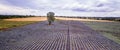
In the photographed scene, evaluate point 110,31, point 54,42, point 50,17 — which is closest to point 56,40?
point 54,42

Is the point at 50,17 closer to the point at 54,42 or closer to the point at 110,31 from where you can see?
the point at 110,31

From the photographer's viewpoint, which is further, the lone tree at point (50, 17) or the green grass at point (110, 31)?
the lone tree at point (50, 17)

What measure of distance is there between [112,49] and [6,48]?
20.6ft

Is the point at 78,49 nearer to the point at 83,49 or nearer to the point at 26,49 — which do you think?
the point at 83,49

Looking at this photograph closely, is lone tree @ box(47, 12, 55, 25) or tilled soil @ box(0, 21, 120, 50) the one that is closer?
tilled soil @ box(0, 21, 120, 50)

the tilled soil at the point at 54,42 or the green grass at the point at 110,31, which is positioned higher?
the tilled soil at the point at 54,42

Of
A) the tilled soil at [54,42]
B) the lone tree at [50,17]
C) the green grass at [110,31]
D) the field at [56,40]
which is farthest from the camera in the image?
the lone tree at [50,17]

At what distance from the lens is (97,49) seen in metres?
13.5

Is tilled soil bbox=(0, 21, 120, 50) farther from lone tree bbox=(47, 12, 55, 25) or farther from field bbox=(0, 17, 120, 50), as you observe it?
lone tree bbox=(47, 12, 55, 25)

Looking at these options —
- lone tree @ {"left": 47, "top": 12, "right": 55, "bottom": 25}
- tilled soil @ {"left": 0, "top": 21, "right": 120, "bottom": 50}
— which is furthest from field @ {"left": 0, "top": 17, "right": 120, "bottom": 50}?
lone tree @ {"left": 47, "top": 12, "right": 55, "bottom": 25}

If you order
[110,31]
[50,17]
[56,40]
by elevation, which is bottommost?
[110,31]

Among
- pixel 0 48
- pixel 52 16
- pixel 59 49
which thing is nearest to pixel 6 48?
pixel 0 48

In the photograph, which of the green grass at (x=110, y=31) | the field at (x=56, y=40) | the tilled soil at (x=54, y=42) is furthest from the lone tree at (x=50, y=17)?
the tilled soil at (x=54, y=42)

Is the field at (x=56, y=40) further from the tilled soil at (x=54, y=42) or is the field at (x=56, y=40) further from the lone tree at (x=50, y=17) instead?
the lone tree at (x=50, y=17)
